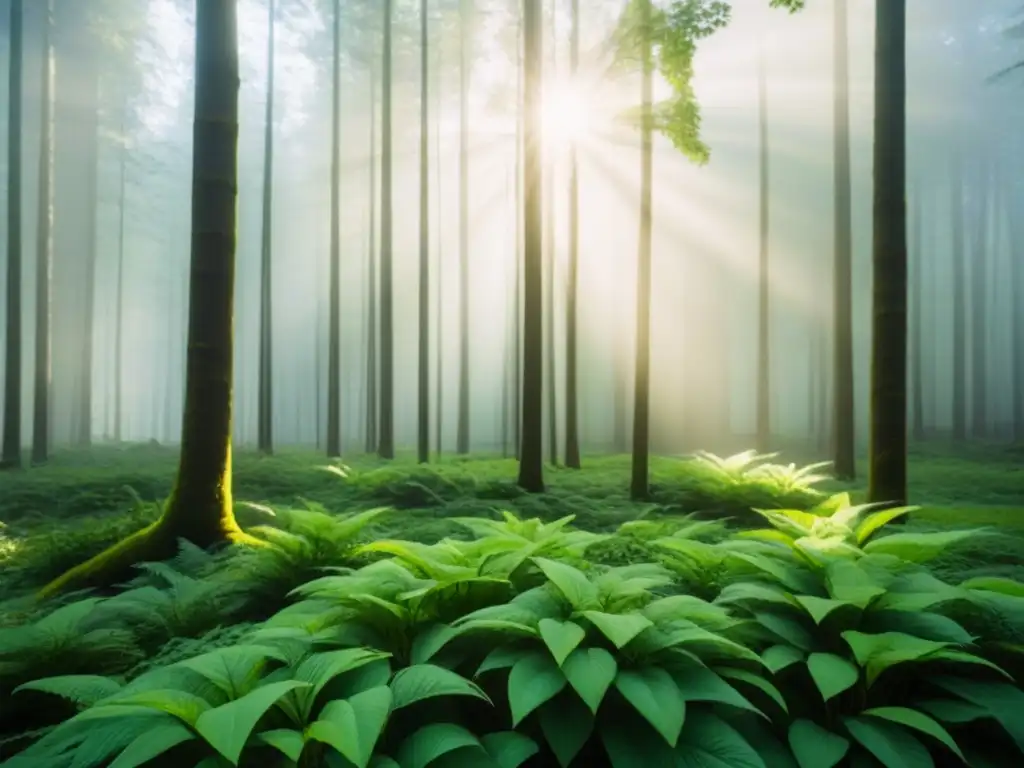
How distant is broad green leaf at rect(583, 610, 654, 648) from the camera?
2326 millimetres

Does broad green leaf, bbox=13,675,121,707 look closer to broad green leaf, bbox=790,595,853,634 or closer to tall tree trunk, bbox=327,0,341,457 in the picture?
broad green leaf, bbox=790,595,853,634

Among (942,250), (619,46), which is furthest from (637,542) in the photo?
(942,250)

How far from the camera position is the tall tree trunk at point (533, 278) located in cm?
1101

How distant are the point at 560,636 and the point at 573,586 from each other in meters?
0.45

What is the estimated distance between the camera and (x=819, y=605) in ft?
8.72

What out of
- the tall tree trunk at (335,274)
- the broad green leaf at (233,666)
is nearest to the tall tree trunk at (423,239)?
the tall tree trunk at (335,274)

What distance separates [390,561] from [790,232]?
40837 millimetres

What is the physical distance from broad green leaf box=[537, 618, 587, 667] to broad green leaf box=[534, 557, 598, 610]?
0.57 ft

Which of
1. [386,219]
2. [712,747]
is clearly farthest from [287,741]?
[386,219]

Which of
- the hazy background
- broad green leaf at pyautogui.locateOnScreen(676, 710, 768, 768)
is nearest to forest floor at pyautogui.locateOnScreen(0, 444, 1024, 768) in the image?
broad green leaf at pyautogui.locateOnScreen(676, 710, 768, 768)

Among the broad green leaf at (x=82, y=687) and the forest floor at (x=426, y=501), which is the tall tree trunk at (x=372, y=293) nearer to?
the forest floor at (x=426, y=501)

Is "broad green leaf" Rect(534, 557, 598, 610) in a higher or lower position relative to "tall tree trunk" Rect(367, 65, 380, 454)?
lower

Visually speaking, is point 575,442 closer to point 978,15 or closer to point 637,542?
point 637,542

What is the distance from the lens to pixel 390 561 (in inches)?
136
